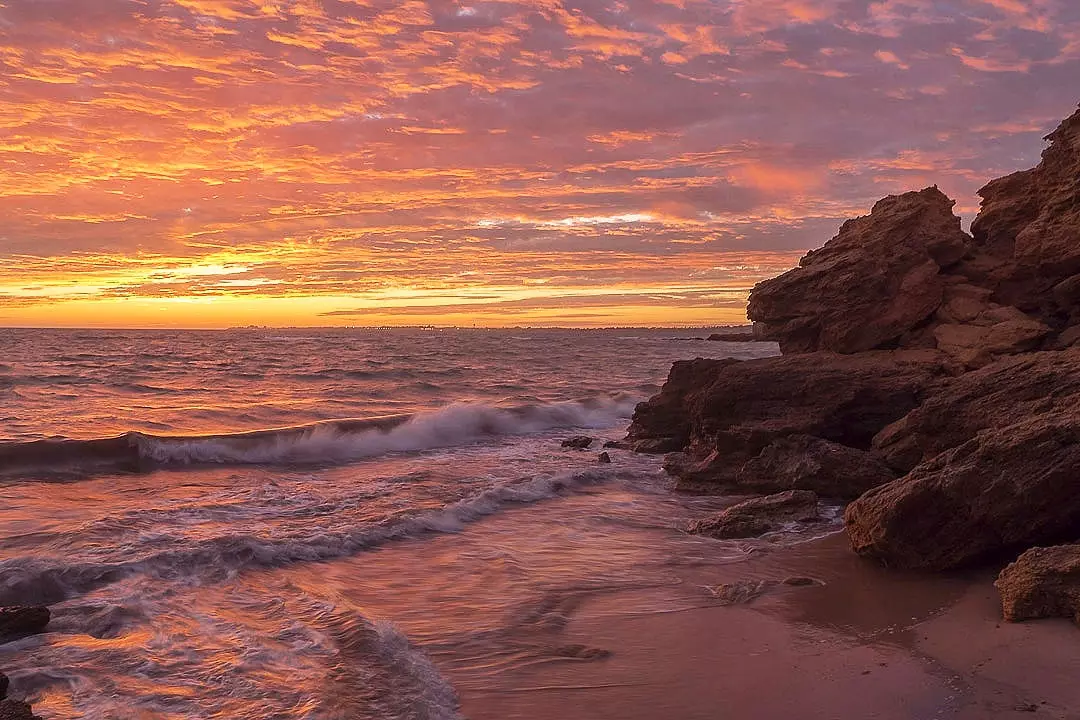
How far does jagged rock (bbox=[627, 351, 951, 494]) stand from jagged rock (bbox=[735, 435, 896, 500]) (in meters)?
0.03

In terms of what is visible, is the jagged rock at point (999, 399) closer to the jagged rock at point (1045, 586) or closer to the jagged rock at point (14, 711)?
the jagged rock at point (1045, 586)

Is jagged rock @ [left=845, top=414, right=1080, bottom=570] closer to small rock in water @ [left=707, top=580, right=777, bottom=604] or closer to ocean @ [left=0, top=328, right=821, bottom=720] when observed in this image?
small rock in water @ [left=707, top=580, right=777, bottom=604]

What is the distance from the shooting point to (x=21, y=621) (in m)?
7.21

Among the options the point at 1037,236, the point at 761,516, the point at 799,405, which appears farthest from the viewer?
the point at 799,405

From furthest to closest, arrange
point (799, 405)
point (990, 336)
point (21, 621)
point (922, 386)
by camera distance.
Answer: point (799, 405) < point (990, 336) < point (922, 386) < point (21, 621)

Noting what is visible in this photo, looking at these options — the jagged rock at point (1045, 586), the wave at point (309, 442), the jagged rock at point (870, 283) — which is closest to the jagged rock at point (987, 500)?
the jagged rock at point (1045, 586)

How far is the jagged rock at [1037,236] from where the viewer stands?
13273 mm

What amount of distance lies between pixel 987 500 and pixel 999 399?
7.34 feet

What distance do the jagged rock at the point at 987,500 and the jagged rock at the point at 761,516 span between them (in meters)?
2.52

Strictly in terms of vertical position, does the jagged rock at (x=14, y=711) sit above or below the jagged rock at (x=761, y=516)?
above

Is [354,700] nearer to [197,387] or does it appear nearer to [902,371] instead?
[902,371]

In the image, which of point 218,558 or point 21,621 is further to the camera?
point 218,558

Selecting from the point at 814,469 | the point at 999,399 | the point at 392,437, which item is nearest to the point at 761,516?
the point at 814,469

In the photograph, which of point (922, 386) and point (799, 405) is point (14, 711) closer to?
point (799, 405)
